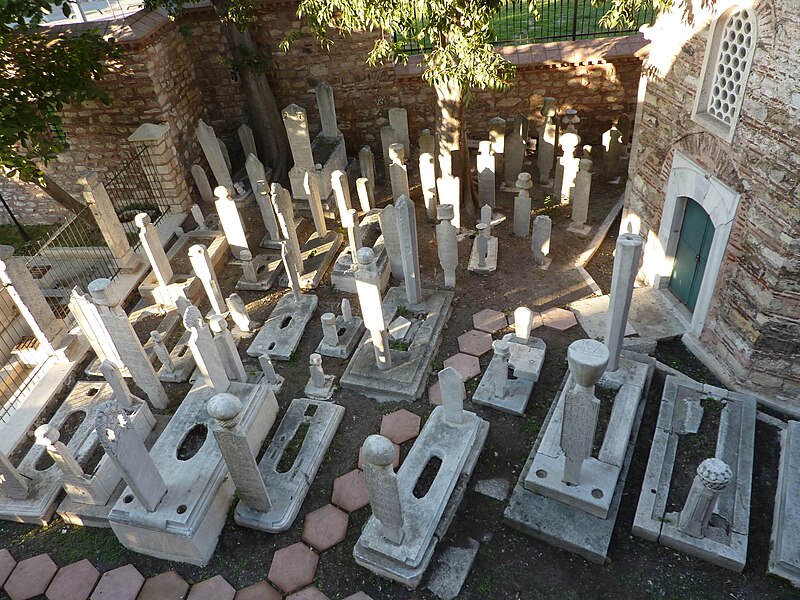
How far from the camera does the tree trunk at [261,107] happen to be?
35.4ft

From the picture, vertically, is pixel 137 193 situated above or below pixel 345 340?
above

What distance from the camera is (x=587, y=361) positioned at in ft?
15.2

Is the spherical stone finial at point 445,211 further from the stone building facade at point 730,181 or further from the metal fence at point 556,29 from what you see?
the metal fence at point 556,29

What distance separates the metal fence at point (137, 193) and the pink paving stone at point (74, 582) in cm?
595

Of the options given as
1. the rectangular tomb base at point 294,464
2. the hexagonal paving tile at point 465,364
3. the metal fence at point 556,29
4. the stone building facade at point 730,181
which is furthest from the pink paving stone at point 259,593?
the metal fence at point 556,29

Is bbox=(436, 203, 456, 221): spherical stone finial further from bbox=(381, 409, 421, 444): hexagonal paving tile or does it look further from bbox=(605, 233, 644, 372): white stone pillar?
bbox=(381, 409, 421, 444): hexagonal paving tile

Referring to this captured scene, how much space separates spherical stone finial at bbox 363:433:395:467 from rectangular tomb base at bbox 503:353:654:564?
1.78m

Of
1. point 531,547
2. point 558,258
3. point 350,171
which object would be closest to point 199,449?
point 531,547

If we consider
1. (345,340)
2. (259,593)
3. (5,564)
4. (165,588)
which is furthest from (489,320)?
(5,564)

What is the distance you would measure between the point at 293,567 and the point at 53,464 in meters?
3.13

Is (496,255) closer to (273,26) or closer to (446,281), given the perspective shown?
(446,281)

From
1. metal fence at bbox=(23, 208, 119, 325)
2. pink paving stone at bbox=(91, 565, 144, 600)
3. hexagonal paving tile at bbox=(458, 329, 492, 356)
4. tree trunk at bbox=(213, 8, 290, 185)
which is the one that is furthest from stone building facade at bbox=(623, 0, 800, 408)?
metal fence at bbox=(23, 208, 119, 325)

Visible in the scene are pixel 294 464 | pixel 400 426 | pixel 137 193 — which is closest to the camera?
pixel 294 464

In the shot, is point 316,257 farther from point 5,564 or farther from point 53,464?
point 5,564
